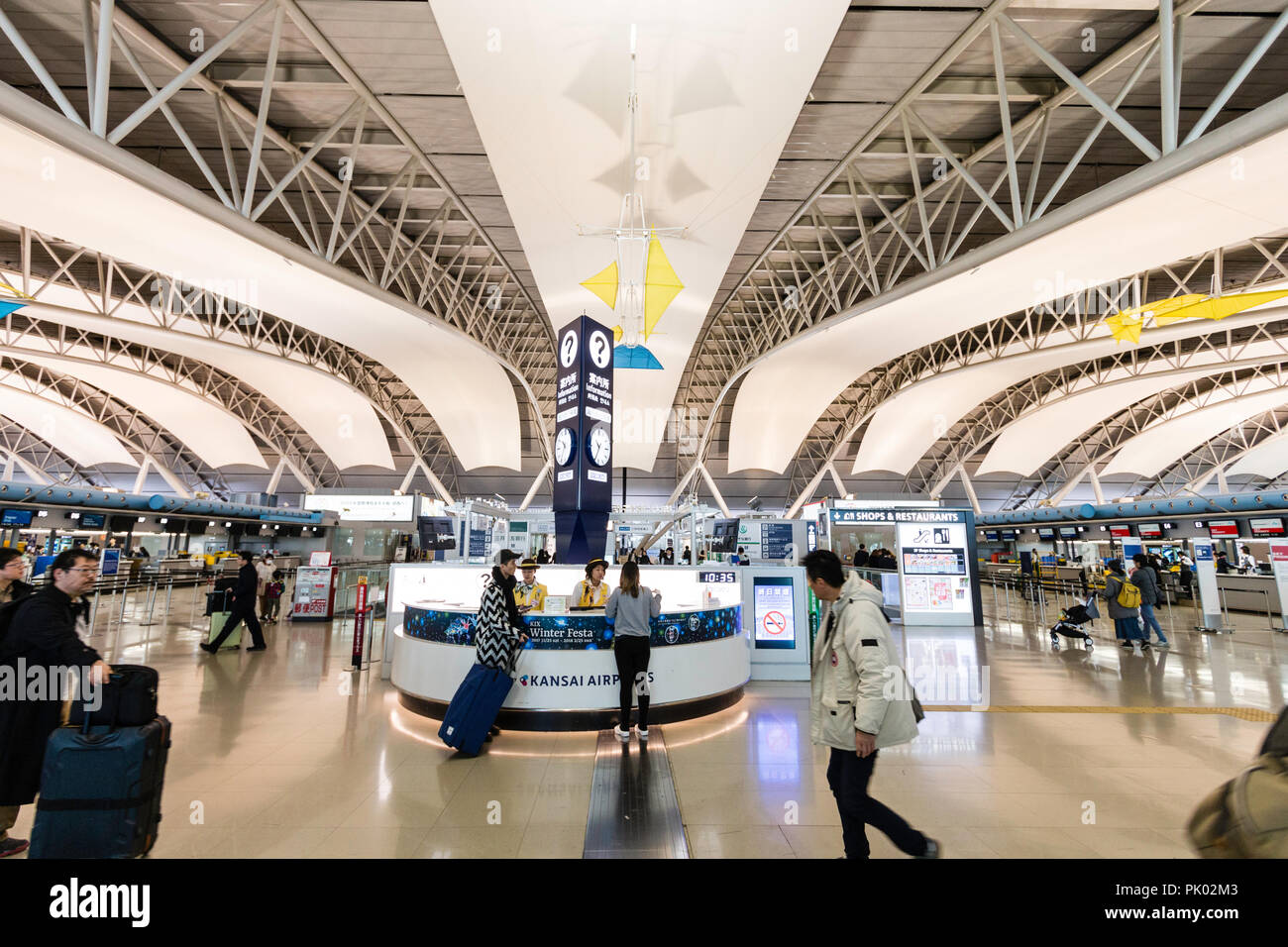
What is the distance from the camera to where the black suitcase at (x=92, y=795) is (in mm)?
2561

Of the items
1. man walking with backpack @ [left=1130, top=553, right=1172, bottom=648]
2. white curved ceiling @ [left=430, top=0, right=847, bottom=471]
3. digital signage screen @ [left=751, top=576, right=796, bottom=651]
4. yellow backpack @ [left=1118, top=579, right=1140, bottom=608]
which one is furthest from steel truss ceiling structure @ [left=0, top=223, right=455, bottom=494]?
man walking with backpack @ [left=1130, top=553, right=1172, bottom=648]

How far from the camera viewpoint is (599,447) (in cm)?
998

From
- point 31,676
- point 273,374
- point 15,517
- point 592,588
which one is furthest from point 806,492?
point 31,676

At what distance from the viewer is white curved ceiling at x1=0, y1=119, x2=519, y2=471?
9.38 metres

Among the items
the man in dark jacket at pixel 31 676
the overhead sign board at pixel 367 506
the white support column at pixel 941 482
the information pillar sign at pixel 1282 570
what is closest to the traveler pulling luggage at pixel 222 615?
the man in dark jacket at pixel 31 676

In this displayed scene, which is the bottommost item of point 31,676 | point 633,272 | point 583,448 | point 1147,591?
point 1147,591

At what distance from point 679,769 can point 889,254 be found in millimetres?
18641

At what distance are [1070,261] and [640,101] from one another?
9.82 meters

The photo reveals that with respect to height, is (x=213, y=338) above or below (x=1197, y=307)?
above

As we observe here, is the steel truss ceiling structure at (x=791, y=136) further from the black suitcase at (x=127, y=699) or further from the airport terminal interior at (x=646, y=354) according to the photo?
the black suitcase at (x=127, y=699)

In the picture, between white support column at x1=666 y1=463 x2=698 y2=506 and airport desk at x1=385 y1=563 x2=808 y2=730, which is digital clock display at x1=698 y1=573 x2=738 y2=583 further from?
white support column at x1=666 y1=463 x2=698 y2=506

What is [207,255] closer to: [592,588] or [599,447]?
[599,447]
